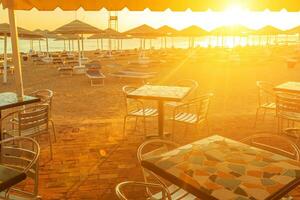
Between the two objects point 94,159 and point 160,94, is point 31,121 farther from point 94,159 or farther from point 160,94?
point 160,94

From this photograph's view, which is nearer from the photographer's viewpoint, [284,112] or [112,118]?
[284,112]

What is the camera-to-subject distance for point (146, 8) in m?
4.90

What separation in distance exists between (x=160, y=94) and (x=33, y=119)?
2.09 metres

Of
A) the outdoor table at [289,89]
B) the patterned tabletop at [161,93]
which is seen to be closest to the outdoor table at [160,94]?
the patterned tabletop at [161,93]

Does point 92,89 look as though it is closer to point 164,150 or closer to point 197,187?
point 164,150

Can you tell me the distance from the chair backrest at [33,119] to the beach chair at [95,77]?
8736 mm

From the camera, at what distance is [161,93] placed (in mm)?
5383

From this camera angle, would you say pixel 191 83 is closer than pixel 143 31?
Yes

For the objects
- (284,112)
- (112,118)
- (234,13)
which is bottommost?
(112,118)

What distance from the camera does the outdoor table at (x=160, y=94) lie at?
201 inches

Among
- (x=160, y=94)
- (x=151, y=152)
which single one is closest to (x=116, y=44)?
(x=160, y=94)

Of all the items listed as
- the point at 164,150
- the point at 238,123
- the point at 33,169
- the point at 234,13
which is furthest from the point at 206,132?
the point at 33,169

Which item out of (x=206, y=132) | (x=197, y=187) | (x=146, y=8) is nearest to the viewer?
(x=197, y=187)

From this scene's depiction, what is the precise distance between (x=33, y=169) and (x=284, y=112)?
4.35m
